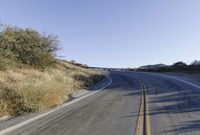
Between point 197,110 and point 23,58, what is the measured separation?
15.6 metres

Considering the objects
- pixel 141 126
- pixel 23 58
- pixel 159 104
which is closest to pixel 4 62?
pixel 23 58

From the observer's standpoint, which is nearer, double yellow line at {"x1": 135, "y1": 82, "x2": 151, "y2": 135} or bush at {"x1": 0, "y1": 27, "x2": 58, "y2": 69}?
double yellow line at {"x1": 135, "y1": 82, "x2": 151, "y2": 135}

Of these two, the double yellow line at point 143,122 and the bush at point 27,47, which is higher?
the bush at point 27,47

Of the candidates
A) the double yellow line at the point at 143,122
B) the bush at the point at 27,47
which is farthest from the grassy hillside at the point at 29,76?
the double yellow line at the point at 143,122

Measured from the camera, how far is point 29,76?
20.7 meters

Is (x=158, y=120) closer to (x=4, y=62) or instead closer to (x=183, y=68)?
(x=4, y=62)

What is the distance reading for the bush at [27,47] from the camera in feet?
76.9

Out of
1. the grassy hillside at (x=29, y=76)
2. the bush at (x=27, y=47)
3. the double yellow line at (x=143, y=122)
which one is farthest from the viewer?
the bush at (x=27, y=47)

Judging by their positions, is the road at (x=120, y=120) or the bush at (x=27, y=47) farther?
the bush at (x=27, y=47)

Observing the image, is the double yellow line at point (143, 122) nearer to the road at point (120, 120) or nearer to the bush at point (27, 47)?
the road at point (120, 120)

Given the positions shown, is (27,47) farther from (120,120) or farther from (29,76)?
(120,120)

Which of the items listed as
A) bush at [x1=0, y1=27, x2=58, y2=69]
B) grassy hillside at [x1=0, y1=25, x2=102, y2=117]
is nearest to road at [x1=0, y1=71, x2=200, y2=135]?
grassy hillside at [x1=0, y1=25, x2=102, y2=117]

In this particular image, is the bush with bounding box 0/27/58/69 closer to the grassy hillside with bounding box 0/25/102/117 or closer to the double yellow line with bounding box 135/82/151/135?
the grassy hillside with bounding box 0/25/102/117

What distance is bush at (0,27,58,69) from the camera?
76.9 ft
